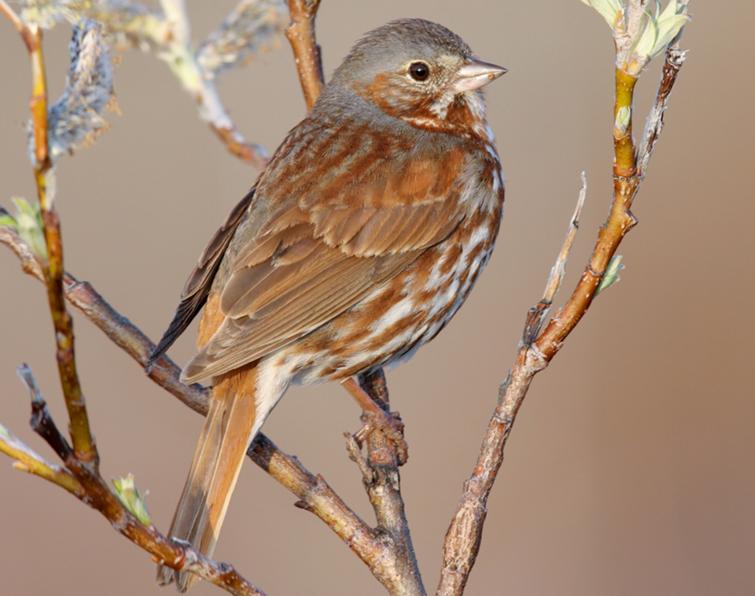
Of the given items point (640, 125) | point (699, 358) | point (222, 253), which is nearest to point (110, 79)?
point (222, 253)

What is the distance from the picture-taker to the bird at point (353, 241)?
3652 millimetres

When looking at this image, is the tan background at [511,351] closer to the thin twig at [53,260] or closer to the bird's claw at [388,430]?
the bird's claw at [388,430]

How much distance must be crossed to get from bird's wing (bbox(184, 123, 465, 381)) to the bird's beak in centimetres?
30

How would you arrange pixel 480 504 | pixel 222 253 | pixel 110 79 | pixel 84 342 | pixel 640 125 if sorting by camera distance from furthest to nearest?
pixel 640 125, pixel 84 342, pixel 222 253, pixel 480 504, pixel 110 79

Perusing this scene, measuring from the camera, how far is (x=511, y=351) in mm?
6684

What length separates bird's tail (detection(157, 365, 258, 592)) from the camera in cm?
322

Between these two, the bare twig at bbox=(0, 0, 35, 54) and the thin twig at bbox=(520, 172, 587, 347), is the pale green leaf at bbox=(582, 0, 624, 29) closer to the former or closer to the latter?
the thin twig at bbox=(520, 172, 587, 347)

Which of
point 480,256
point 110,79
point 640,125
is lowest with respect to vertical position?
point 110,79

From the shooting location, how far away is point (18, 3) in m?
1.84

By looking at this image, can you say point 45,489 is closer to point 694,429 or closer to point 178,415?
point 178,415

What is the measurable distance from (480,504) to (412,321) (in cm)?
135

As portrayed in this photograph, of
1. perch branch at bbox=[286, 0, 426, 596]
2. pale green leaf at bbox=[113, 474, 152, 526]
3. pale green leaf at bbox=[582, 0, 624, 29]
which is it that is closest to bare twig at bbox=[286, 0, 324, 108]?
perch branch at bbox=[286, 0, 426, 596]

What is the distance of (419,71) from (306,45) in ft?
1.50

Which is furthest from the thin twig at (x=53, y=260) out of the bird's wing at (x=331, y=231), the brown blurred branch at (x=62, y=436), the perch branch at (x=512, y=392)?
the bird's wing at (x=331, y=231)
